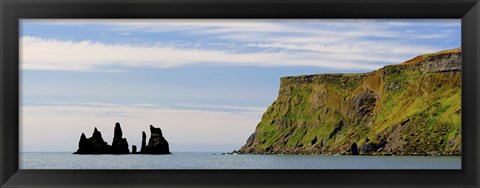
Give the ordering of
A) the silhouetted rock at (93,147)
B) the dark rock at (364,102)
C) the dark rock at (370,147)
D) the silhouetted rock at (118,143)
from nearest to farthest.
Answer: the silhouetted rock at (93,147)
the silhouetted rock at (118,143)
the dark rock at (370,147)
the dark rock at (364,102)

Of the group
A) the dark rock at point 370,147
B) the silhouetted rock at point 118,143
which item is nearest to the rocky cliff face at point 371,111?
the dark rock at point 370,147

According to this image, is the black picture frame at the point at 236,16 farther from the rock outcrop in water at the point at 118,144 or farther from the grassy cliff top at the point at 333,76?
the grassy cliff top at the point at 333,76

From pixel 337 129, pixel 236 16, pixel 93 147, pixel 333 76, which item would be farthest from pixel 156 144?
pixel 337 129

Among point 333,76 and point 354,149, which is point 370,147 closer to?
point 354,149

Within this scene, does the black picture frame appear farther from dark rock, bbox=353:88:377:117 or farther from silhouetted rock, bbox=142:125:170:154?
dark rock, bbox=353:88:377:117

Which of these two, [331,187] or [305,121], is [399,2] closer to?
[331,187]

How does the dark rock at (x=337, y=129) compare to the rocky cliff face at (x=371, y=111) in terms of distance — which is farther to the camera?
the dark rock at (x=337, y=129)

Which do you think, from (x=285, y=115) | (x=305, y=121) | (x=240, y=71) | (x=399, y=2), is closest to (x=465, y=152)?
(x=399, y=2)
